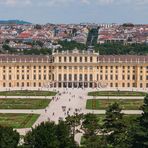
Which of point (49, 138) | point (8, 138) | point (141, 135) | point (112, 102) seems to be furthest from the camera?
point (112, 102)

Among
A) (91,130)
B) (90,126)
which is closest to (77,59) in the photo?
(90,126)

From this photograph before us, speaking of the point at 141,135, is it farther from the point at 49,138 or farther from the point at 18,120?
the point at 18,120

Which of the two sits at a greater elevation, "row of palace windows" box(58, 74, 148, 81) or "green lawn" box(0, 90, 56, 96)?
"row of palace windows" box(58, 74, 148, 81)

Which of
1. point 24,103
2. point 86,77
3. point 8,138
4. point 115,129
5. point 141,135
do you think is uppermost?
point 141,135

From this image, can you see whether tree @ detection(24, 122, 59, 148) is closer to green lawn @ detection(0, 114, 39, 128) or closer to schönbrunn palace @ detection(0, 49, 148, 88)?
green lawn @ detection(0, 114, 39, 128)

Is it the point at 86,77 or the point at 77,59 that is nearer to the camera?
the point at 86,77

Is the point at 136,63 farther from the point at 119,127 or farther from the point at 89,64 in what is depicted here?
the point at 119,127

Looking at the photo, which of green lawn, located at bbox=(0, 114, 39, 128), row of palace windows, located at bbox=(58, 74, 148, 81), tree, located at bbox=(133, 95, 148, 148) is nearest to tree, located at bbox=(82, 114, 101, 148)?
tree, located at bbox=(133, 95, 148, 148)
